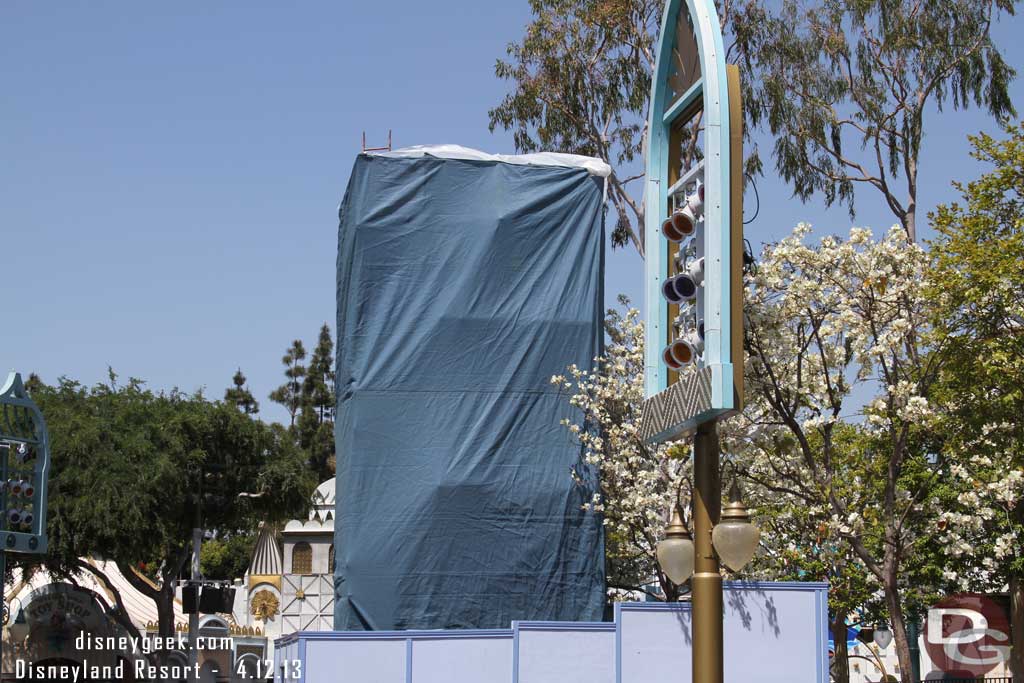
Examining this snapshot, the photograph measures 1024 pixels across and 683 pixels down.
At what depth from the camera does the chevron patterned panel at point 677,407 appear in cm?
875

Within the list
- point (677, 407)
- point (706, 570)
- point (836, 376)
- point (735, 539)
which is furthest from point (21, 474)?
point (735, 539)

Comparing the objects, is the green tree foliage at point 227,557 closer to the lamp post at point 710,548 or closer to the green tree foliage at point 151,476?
the green tree foliage at point 151,476

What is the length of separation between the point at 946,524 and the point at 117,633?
25624mm

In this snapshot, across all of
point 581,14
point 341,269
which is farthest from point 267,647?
point 581,14

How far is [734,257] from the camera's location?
9062mm

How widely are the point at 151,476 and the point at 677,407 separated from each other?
24155mm

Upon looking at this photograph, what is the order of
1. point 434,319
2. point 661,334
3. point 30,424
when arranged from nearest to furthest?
point 661,334
point 30,424
point 434,319

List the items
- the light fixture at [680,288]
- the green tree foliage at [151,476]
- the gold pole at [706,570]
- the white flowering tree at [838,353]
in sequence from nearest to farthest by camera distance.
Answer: the gold pole at [706,570]
the light fixture at [680,288]
the white flowering tree at [838,353]
the green tree foliage at [151,476]

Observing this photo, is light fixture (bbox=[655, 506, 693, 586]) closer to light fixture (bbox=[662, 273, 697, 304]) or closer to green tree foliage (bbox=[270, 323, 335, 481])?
light fixture (bbox=[662, 273, 697, 304])

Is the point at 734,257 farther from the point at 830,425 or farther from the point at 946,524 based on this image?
the point at 946,524

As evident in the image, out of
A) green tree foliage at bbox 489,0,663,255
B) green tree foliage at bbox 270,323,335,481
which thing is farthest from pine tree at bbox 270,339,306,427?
green tree foliage at bbox 489,0,663,255

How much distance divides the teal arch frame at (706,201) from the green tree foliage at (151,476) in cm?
2245

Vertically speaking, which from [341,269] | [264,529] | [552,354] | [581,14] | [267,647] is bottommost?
[267,647]

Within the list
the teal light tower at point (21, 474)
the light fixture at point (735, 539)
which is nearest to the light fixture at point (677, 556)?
the light fixture at point (735, 539)
